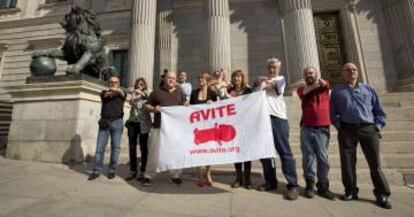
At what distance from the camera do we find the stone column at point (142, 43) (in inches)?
506

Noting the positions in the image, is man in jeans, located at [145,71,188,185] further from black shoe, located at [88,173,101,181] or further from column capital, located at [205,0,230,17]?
column capital, located at [205,0,230,17]

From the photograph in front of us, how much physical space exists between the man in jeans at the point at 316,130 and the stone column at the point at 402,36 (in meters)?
10.1

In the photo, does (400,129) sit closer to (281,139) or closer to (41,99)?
(281,139)

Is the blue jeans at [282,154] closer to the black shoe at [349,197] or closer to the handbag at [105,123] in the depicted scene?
the black shoe at [349,197]

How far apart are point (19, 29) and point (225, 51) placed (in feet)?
62.4

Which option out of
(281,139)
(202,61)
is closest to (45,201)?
(281,139)

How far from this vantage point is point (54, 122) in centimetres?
675

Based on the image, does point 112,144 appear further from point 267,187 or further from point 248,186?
point 267,187

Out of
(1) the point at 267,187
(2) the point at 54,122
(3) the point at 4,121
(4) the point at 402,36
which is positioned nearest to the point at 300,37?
(4) the point at 402,36

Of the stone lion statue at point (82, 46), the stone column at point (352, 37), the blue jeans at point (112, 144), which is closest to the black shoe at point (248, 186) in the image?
the blue jeans at point (112, 144)

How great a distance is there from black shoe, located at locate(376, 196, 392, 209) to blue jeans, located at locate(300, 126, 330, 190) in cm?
68

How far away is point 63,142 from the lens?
6.51 meters

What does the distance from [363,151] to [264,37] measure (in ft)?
40.7

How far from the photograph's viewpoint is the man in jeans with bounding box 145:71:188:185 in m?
4.73
